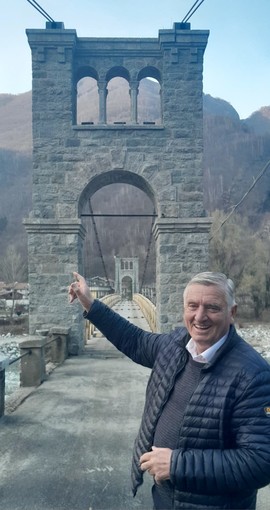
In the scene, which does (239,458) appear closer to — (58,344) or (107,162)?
(58,344)

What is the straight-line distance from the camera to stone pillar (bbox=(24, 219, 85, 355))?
723cm

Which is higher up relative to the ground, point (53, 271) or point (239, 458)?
point (53, 271)

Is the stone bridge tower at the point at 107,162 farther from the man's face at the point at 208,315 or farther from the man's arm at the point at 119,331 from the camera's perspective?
the man's face at the point at 208,315

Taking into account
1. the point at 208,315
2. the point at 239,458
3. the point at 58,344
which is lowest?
the point at 58,344

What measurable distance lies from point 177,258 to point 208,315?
5.68 m

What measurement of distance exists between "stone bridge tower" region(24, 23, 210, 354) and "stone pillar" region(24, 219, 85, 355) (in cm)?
2

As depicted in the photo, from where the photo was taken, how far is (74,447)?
332 cm

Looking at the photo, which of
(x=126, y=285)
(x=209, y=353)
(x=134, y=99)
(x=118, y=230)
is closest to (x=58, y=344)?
(x=134, y=99)

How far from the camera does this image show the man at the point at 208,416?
4.58 ft

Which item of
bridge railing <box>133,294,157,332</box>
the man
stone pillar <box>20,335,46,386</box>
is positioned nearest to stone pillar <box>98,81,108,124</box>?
stone pillar <box>20,335,46,386</box>

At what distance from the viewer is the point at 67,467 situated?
2.97 meters

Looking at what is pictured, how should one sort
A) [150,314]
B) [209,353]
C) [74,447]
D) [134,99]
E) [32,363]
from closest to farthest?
[209,353]
[74,447]
[32,363]
[134,99]
[150,314]

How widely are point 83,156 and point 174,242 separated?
2268 mm

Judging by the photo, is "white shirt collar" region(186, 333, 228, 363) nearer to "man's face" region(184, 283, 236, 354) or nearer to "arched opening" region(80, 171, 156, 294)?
"man's face" region(184, 283, 236, 354)
